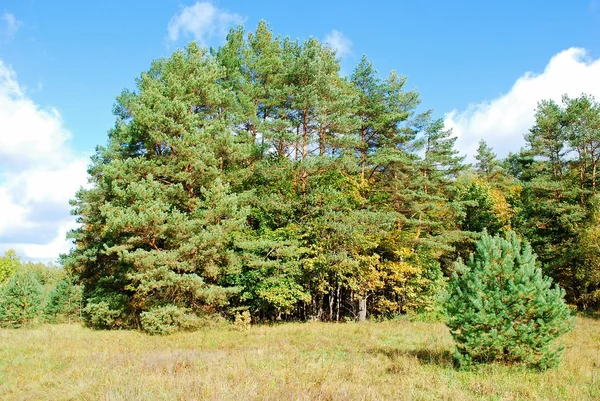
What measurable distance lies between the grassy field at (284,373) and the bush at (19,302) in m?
13.3

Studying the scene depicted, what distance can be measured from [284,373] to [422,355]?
462 centimetres

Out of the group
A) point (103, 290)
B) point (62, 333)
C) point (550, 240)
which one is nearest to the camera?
point (62, 333)

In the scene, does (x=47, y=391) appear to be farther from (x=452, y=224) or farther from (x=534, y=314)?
(x=452, y=224)

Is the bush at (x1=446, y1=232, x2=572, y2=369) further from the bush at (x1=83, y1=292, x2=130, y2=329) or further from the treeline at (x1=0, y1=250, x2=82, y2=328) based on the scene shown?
the treeline at (x1=0, y1=250, x2=82, y2=328)

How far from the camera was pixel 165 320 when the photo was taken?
16.0 metres

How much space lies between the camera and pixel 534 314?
774 cm

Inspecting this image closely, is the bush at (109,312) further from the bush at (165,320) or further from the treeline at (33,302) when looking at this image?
the treeline at (33,302)

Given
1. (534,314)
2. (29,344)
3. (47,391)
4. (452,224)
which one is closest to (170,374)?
(47,391)

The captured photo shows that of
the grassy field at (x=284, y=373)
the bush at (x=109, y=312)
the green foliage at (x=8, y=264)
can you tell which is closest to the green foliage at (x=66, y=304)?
the bush at (x=109, y=312)

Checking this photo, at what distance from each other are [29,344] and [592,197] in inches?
1194

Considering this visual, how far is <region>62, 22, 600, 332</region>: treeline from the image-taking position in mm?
17141

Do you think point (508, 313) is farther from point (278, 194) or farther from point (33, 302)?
point (33, 302)

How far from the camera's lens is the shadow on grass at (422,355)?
904 centimetres

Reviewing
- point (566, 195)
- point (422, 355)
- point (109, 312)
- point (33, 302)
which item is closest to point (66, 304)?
point (33, 302)
